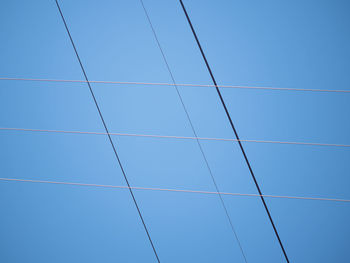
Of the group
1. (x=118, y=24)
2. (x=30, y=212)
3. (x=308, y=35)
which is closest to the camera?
(x=308, y=35)

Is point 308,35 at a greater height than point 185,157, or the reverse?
point 308,35

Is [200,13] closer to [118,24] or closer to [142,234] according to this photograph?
[118,24]

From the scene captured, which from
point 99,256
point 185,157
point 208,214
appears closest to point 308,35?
point 185,157

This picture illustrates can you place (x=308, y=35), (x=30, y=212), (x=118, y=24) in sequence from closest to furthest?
(x=308, y=35)
(x=118, y=24)
(x=30, y=212)

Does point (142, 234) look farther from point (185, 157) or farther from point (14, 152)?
point (14, 152)

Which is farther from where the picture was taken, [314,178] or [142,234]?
[142,234]

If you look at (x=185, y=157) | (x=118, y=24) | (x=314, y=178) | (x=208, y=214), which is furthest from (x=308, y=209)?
(x=118, y=24)

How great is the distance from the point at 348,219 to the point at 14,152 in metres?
2.35

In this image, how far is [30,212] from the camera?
279 cm

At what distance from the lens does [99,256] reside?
2674mm

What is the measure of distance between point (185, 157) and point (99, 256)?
36.1 inches

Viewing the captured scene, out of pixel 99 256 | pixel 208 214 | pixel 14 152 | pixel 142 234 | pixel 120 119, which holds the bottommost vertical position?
pixel 99 256

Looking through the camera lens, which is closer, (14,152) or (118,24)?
(118,24)

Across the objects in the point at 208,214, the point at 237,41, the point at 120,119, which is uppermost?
the point at 237,41
